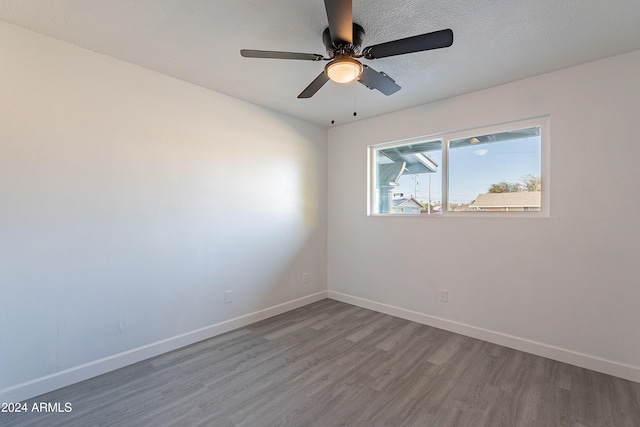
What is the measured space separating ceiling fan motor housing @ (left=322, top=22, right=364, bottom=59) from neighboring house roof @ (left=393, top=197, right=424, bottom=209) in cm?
201

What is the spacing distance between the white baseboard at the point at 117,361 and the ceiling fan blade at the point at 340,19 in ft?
9.10

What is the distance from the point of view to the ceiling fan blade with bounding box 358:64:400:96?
1881 millimetres

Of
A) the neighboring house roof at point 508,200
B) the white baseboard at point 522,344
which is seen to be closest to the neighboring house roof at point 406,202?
the neighboring house roof at point 508,200

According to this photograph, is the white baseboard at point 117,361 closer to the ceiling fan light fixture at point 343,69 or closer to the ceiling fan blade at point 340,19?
the ceiling fan light fixture at point 343,69

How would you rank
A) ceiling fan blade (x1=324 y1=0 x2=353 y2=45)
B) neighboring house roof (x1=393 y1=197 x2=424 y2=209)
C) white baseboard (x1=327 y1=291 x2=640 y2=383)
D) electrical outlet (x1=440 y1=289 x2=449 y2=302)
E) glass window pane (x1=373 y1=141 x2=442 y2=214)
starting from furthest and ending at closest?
neighboring house roof (x1=393 y1=197 x2=424 y2=209) < glass window pane (x1=373 y1=141 x2=442 y2=214) < electrical outlet (x1=440 y1=289 x2=449 y2=302) < white baseboard (x1=327 y1=291 x2=640 y2=383) < ceiling fan blade (x1=324 y1=0 x2=353 y2=45)

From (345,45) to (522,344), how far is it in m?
2.92

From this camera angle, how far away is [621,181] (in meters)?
2.13

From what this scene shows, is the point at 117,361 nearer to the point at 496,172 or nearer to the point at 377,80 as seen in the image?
the point at 377,80

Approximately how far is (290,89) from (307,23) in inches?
39.3

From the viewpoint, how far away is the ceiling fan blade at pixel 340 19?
1303mm

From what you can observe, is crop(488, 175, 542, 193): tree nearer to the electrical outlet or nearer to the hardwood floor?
the electrical outlet

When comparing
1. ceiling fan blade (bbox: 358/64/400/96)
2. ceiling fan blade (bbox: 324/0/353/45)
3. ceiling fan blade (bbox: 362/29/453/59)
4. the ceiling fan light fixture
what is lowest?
the ceiling fan light fixture

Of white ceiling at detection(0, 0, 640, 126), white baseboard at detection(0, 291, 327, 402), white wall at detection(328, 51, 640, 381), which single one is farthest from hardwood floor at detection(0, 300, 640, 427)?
white ceiling at detection(0, 0, 640, 126)

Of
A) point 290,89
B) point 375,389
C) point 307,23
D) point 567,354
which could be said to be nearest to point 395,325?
point 375,389
